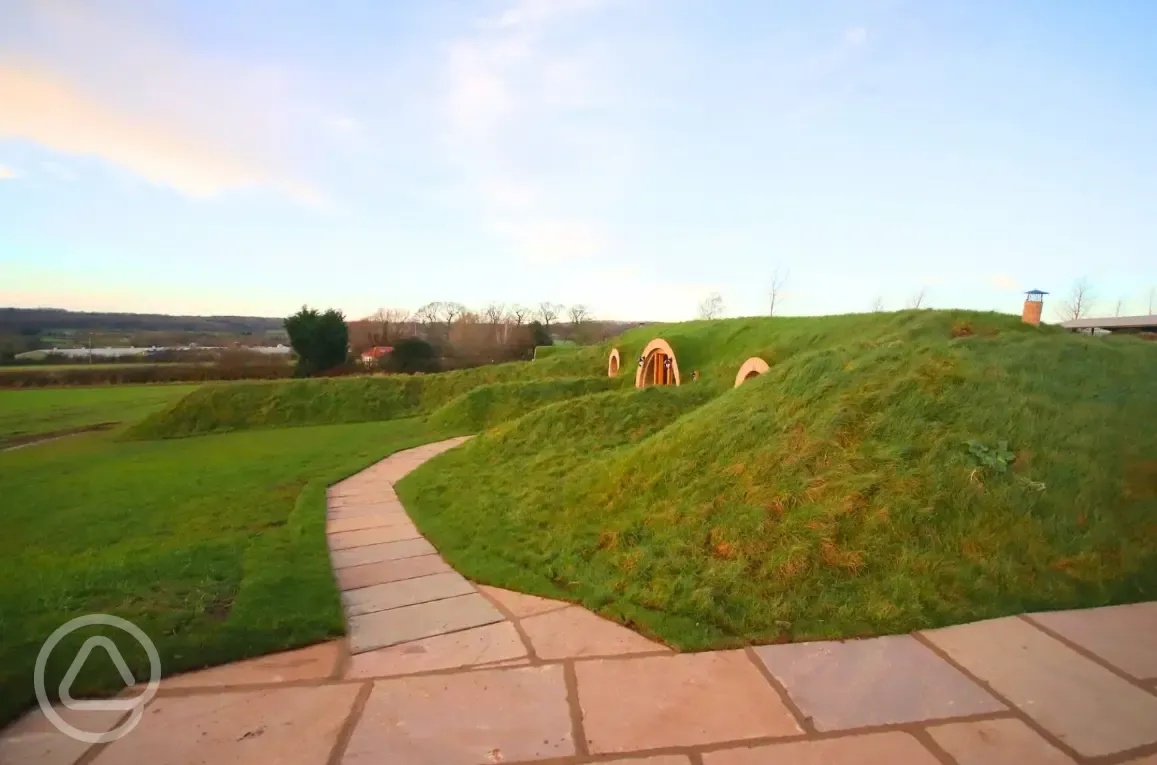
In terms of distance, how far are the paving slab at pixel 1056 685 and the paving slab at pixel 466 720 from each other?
2.35 metres

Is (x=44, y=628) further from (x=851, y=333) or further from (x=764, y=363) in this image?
(x=851, y=333)

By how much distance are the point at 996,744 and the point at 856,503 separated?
2373 millimetres

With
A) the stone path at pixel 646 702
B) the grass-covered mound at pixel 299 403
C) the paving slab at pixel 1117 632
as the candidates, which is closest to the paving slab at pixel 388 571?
the stone path at pixel 646 702

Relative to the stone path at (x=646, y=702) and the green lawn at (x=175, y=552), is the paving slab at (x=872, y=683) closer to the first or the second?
the stone path at (x=646, y=702)

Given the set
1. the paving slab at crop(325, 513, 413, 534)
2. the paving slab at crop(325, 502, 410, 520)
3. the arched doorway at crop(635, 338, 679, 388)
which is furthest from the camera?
the arched doorway at crop(635, 338, 679, 388)

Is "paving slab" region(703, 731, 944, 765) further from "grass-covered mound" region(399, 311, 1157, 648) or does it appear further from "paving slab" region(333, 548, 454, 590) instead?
"paving slab" region(333, 548, 454, 590)

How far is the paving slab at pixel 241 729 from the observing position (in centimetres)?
254

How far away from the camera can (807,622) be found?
12.2ft

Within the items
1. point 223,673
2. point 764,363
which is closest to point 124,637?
point 223,673

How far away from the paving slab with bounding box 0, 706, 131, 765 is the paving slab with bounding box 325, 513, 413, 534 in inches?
141

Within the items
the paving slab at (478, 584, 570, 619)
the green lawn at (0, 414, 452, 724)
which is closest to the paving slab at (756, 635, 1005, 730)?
the paving slab at (478, 584, 570, 619)

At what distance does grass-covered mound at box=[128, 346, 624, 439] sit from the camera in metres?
19.1

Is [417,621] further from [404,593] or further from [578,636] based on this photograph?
[578,636]

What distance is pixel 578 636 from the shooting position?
3.69 m
